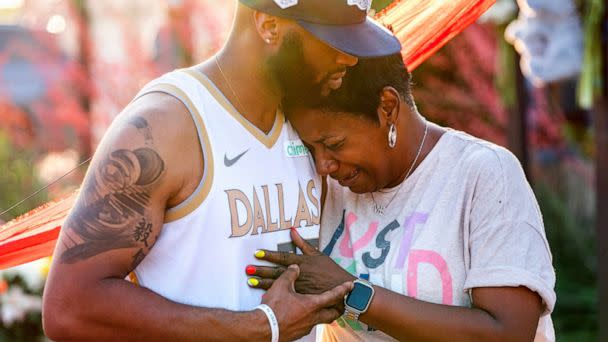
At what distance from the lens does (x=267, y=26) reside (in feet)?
8.01

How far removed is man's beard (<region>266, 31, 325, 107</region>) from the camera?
245 cm

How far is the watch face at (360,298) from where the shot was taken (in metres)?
2.51

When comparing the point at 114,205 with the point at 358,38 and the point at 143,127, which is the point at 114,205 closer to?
the point at 143,127

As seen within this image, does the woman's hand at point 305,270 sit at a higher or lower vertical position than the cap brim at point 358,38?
lower

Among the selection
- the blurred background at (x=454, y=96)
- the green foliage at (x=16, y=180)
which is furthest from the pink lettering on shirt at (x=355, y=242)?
the green foliage at (x=16, y=180)

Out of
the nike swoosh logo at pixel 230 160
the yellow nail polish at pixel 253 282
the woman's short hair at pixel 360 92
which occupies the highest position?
the nike swoosh logo at pixel 230 160

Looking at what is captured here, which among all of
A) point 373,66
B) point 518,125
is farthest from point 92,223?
point 518,125

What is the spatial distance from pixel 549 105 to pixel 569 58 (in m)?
2.42

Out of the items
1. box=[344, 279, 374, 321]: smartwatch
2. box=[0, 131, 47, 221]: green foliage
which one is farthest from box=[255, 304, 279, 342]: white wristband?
box=[0, 131, 47, 221]: green foliage

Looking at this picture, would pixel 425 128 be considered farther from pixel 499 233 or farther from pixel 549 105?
pixel 549 105

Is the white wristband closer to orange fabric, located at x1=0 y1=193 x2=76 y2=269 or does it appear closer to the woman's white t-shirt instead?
the woman's white t-shirt

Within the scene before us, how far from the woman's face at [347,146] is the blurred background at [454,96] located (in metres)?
2.40

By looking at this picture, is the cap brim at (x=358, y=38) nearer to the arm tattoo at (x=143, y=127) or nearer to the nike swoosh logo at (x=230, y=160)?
the nike swoosh logo at (x=230, y=160)

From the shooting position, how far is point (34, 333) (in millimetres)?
5805
